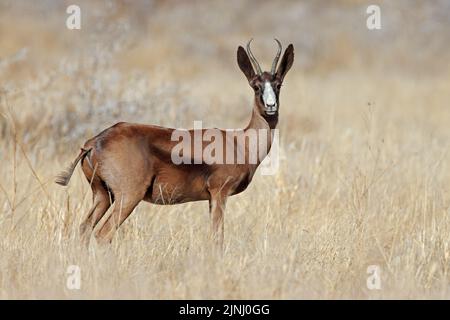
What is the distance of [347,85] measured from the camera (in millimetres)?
17125

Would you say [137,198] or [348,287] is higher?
[137,198]

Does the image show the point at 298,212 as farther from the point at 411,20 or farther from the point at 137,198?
the point at 411,20

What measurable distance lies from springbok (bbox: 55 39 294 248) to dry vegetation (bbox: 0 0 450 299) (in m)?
0.24

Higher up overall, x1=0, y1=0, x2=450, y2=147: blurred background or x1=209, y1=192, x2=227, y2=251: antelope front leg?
x1=0, y1=0, x2=450, y2=147: blurred background

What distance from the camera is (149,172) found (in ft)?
19.5

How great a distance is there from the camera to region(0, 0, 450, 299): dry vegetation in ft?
18.0

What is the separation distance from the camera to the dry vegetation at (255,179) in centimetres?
550

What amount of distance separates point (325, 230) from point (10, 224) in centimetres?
224

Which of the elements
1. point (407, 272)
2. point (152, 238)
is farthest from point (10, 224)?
point (407, 272)
